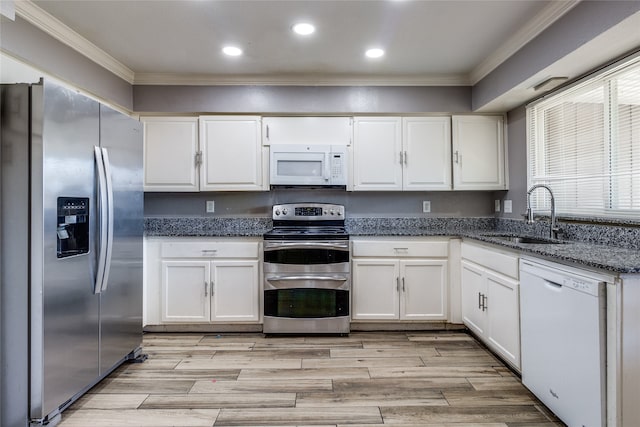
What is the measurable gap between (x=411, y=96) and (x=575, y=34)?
4.87 feet

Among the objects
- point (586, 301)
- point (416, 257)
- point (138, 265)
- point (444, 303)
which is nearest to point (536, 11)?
point (586, 301)

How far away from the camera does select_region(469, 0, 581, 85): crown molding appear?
82.4 inches

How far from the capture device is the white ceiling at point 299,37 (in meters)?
2.19

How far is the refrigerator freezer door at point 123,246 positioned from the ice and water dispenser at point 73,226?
23 cm

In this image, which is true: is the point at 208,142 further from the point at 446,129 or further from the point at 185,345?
the point at 446,129

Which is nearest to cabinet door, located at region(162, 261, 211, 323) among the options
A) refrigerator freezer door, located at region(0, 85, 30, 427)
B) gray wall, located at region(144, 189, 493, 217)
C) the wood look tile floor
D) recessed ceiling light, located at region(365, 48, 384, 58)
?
the wood look tile floor

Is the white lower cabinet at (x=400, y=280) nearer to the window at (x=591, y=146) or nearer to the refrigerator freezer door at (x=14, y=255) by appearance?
the window at (x=591, y=146)

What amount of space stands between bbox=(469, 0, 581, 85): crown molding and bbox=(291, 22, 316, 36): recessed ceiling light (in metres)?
1.45

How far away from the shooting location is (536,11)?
2205 mm

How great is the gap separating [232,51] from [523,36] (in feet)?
7.03

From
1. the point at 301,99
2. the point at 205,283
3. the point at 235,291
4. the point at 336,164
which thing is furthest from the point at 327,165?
the point at 205,283

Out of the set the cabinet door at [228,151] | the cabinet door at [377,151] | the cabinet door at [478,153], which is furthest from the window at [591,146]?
the cabinet door at [228,151]

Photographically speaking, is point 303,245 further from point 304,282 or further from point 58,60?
point 58,60

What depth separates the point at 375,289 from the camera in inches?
124
